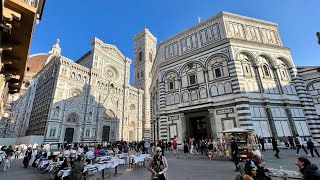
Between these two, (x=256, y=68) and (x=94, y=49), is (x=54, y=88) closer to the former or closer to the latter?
(x=94, y=49)

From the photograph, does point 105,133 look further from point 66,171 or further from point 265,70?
point 265,70

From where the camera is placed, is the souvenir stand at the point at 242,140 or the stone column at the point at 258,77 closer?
the souvenir stand at the point at 242,140

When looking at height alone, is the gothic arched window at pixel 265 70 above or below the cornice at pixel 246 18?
below

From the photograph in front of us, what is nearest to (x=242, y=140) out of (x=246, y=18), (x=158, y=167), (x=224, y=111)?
(x=224, y=111)

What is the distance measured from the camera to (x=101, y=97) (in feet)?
120

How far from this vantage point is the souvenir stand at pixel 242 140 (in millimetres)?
10246

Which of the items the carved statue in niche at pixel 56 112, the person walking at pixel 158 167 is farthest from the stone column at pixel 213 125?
the carved statue in niche at pixel 56 112

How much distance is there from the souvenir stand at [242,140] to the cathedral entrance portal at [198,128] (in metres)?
4.17

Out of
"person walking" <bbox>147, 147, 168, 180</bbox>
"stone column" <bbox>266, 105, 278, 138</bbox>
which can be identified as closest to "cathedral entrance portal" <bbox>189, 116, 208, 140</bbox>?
"stone column" <bbox>266, 105, 278, 138</bbox>

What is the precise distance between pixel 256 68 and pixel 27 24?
18.2m

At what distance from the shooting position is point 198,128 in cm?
1723

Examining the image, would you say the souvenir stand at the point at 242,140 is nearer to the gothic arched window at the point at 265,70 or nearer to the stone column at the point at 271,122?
the stone column at the point at 271,122

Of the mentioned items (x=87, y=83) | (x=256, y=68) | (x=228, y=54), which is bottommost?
(x=256, y=68)

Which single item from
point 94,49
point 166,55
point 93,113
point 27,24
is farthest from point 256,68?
point 94,49
